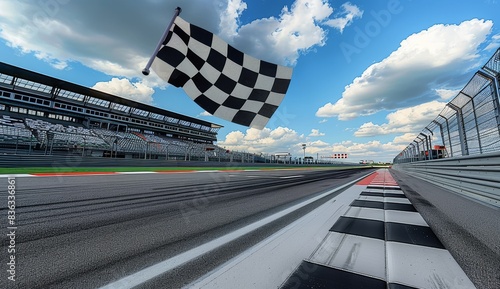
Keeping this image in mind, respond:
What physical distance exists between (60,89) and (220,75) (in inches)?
1733

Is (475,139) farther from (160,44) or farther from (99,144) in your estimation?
(99,144)

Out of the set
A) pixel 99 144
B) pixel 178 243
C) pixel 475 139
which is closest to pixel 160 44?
pixel 178 243

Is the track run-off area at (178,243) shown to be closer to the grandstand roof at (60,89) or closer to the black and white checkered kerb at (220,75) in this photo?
the black and white checkered kerb at (220,75)

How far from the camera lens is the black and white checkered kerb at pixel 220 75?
2.95 meters

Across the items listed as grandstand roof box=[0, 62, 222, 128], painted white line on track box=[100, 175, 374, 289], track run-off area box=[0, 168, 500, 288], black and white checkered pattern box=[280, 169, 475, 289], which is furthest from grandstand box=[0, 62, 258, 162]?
black and white checkered pattern box=[280, 169, 475, 289]

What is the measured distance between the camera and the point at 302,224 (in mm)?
1936

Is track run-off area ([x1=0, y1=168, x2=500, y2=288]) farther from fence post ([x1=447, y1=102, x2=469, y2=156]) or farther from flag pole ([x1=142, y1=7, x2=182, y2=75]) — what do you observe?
fence post ([x1=447, y1=102, x2=469, y2=156])

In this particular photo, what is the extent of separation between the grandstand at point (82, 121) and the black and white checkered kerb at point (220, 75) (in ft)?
33.9

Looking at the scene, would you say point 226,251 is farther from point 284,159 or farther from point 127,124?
point 127,124

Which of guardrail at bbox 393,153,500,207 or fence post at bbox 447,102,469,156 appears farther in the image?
fence post at bbox 447,102,469,156

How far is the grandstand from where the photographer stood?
12813 mm

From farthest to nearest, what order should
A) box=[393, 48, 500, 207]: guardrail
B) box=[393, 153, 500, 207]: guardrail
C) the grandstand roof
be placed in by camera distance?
the grandstand roof
box=[393, 48, 500, 207]: guardrail
box=[393, 153, 500, 207]: guardrail

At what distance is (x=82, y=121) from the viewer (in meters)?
38.7

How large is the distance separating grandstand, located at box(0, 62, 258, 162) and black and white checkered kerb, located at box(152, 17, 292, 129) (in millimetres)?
10344
